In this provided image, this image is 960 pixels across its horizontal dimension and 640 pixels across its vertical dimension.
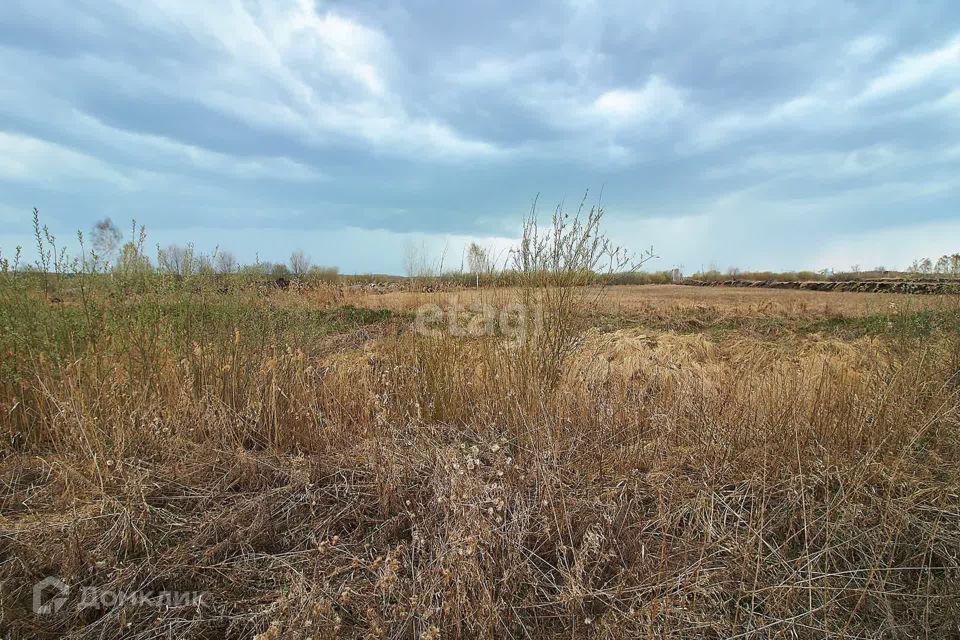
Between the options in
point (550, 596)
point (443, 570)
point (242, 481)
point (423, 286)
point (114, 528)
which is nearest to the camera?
point (443, 570)

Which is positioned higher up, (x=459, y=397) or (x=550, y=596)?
(x=459, y=397)

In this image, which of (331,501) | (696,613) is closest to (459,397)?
(331,501)

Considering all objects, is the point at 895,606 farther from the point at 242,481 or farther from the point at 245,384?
the point at 245,384

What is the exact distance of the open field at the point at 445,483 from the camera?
1.83m

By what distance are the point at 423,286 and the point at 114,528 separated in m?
2.99

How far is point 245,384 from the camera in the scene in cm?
344

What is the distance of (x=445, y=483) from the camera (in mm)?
2285
